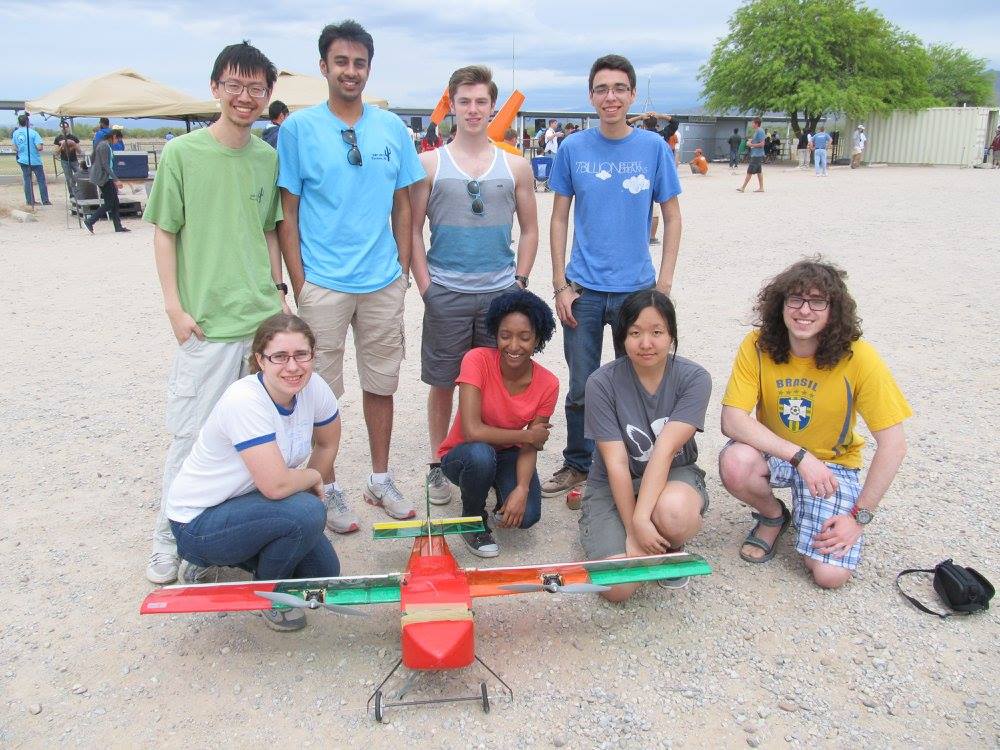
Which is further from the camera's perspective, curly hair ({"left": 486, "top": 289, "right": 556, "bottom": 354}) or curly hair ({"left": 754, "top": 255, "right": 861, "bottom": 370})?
curly hair ({"left": 486, "top": 289, "right": 556, "bottom": 354})

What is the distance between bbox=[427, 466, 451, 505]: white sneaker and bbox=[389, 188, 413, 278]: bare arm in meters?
1.18

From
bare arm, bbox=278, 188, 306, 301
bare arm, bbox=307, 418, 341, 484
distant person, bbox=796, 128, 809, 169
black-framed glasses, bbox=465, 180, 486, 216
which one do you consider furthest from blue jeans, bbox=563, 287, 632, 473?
distant person, bbox=796, 128, 809, 169

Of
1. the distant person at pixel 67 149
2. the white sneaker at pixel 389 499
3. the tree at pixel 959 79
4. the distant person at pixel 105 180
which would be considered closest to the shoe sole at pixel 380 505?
the white sneaker at pixel 389 499

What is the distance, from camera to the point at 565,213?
4.30 meters

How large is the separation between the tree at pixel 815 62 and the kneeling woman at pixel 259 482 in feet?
134

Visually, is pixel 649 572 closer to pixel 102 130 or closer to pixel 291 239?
pixel 291 239

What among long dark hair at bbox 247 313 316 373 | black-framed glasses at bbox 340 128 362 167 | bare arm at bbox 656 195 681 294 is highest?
black-framed glasses at bbox 340 128 362 167

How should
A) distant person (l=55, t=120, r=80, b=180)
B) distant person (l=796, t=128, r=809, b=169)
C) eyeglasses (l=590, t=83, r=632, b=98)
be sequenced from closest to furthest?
eyeglasses (l=590, t=83, r=632, b=98) < distant person (l=55, t=120, r=80, b=180) < distant person (l=796, t=128, r=809, b=169)

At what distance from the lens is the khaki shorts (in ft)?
12.5

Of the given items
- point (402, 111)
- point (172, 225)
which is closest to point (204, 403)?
point (172, 225)

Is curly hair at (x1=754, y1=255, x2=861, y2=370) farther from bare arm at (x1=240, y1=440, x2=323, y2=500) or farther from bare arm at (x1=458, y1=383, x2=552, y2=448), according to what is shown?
bare arm at (x1=240, y1=440, x2=323, y2=500)

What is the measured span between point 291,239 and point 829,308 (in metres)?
2.64

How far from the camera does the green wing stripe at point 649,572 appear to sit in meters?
2.97

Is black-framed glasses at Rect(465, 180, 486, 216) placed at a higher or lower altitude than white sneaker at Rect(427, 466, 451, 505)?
higher
